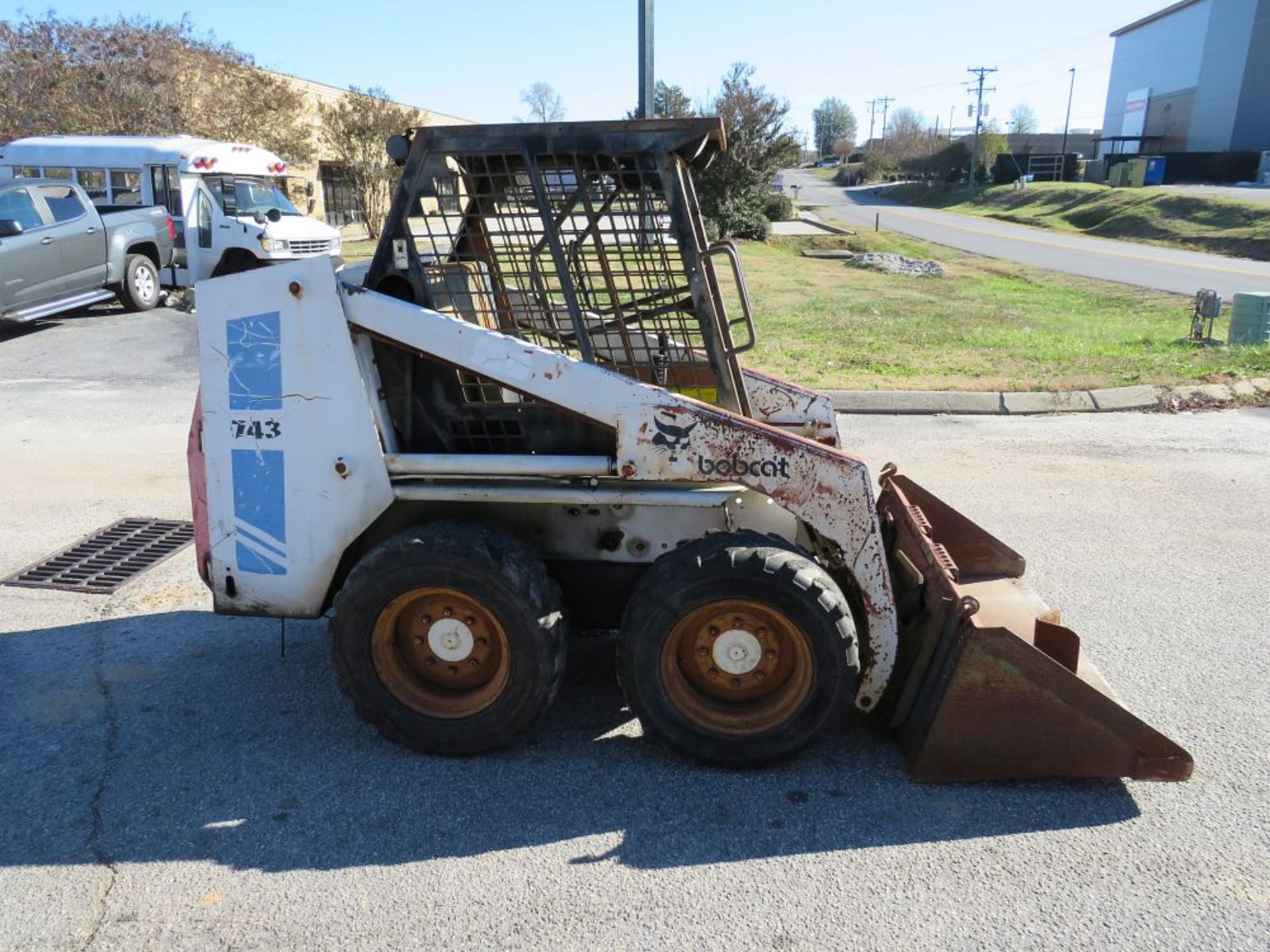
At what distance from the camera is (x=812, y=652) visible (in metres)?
3.55

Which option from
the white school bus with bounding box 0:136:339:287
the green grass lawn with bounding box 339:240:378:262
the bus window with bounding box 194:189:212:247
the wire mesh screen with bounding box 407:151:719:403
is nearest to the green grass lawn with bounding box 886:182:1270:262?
the green grass lawn with bounding box 339:240:378:262

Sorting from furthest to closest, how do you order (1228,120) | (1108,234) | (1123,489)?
1. (1228,120)
2. (1108,234)
3. (1123,489)

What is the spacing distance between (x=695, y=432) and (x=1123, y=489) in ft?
16.0

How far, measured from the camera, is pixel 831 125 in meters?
156

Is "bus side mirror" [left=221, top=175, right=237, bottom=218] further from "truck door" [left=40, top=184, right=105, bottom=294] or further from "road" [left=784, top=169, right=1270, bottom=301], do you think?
"road" [left=784, top=169, right=1270, bottom=301]

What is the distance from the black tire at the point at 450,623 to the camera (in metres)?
3.63

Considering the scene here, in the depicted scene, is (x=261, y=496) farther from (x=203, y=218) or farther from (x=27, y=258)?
(x=203, y=218)

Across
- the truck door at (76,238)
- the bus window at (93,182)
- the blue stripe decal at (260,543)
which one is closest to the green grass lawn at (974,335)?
the blue stripe decal at (260,543)

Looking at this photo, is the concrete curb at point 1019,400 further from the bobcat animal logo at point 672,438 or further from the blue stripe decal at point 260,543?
the blue stripe decal at point 260,543

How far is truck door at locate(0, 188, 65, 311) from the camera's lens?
12.5m

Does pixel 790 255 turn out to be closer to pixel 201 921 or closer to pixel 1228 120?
pixel 201 921

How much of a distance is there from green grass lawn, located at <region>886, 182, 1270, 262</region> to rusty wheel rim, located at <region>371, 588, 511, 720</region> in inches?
1190

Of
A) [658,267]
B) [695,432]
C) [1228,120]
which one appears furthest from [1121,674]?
[1228,120]

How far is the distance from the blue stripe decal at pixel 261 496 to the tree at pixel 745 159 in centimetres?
2432
